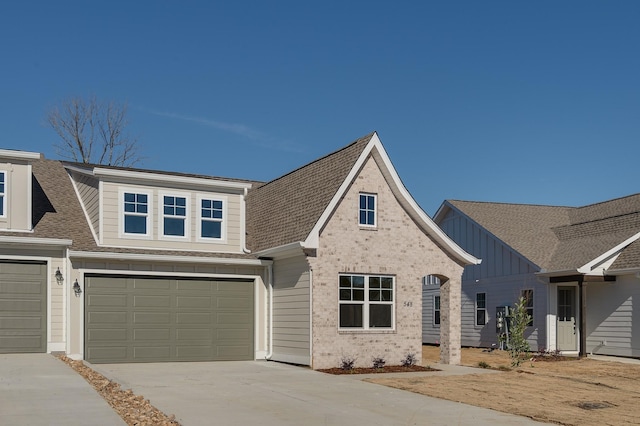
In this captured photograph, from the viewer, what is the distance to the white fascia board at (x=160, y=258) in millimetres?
19312

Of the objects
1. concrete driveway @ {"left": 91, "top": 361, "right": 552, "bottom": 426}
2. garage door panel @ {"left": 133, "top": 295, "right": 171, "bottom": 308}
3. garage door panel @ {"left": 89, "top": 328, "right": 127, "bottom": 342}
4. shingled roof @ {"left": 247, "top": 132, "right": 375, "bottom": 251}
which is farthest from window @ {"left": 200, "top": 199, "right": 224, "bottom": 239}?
concrete driveway @ {"left": 91, "top": 361, "right": 552, "bottom": 426}

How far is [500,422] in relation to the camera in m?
11.6

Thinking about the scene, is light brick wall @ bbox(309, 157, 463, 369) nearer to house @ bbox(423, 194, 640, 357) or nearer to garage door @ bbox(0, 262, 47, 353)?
house @ bbox(423, 194, 640, 357)

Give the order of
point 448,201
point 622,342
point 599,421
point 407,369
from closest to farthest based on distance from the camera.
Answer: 1. point 599,421
2. point 407,369
3. point 622,342
4. point 448,201

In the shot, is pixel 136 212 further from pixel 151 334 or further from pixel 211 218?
pixel 151 334

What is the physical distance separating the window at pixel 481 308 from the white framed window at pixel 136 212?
50.9ft

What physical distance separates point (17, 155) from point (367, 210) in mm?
9574

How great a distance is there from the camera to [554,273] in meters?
26.2

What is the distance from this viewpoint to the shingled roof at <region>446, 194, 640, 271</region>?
2628cm

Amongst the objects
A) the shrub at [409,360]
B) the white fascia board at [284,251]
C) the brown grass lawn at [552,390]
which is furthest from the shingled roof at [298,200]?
the brown grass lawn at [552,390]

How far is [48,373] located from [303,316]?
694cm

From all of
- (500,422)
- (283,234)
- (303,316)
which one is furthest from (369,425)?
(283,234)

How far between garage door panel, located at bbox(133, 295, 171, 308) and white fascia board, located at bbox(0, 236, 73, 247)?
8.01 feet

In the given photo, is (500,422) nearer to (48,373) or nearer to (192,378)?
(192,378)
